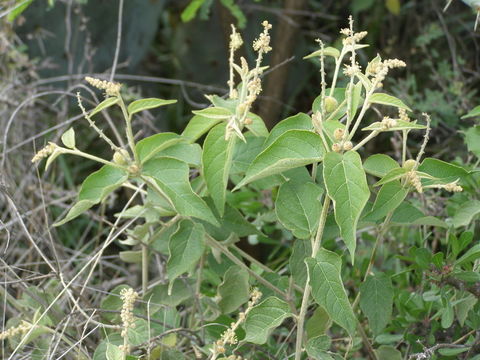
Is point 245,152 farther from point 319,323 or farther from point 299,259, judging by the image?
point 319,323

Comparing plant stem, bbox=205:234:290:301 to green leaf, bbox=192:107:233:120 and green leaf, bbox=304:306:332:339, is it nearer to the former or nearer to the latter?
green leaf, bbox=304:306:332:339

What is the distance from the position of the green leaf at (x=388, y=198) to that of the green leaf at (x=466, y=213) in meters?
0.15

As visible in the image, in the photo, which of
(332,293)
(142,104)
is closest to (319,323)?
(332,293)

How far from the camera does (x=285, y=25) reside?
8.36ft

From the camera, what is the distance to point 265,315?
1.03 metres

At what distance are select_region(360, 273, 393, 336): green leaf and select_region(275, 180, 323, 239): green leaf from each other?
0.52ft

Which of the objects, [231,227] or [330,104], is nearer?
[330,104]

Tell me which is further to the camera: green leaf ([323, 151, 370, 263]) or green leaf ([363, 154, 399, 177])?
green leaf ([363, 154, 399, 177])

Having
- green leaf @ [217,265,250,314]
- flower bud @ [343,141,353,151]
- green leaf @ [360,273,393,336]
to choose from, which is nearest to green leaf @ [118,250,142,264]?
green leaf @ [217,265,250,314]

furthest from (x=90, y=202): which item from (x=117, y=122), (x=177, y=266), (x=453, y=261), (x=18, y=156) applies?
(x=117, y=122)

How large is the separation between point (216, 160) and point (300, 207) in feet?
0.44

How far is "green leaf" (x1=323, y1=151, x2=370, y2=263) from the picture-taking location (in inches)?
36.7

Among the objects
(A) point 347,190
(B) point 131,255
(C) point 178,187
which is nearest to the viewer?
(A) point 347,190

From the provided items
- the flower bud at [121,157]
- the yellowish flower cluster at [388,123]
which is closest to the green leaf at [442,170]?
the yellowish flower cluster at [388,123]
